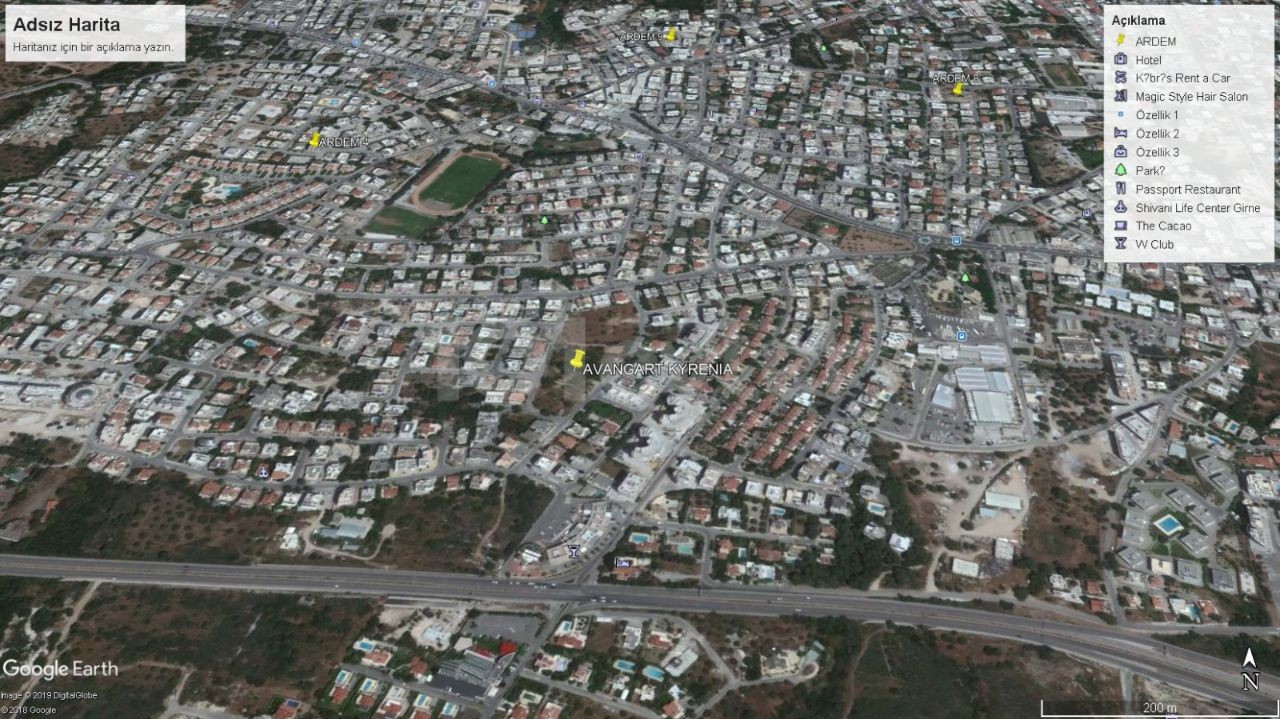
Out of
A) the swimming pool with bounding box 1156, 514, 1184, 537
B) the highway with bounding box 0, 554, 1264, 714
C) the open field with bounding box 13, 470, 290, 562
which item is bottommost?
the open field with bounding box 13, 470, 290, 562

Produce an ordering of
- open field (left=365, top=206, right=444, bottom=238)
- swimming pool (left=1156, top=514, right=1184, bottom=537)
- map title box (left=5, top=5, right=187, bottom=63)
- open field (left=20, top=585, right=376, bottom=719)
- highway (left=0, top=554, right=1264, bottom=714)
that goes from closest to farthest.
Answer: open field (left=20, top=585, right=376, bottom=719), highway (left=0, top=554, right=1264, bottom=714), swimming pool (left=1156, top=514, right=1184, bottom=537), open field (left=365, top=206, right=444, bottom=238), map title box (left=5, top=5, right=187, bottom=63)

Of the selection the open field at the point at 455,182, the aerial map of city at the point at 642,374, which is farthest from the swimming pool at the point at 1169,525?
the open field at the point at 455,182

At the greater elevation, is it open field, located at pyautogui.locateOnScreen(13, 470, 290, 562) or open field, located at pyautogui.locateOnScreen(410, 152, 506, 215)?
open field, located at pyautogui.locateOnScreen(410, 152, 506, 215)

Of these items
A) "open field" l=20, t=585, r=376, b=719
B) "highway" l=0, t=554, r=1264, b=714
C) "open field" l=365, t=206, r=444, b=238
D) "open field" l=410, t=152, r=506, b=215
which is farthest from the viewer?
"open field" l=410, t=152, r=506, b=215

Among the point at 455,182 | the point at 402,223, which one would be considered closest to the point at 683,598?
the point at 402,223

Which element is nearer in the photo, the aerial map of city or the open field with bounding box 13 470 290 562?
the aerial map of city

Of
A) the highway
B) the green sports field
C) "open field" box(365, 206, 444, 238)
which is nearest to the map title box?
the green sports field

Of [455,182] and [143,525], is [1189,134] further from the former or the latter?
[143,525]

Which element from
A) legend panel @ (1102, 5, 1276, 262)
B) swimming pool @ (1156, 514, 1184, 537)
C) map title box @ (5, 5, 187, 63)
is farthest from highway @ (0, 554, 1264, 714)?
map title box @ (5, 5, 187, 63)

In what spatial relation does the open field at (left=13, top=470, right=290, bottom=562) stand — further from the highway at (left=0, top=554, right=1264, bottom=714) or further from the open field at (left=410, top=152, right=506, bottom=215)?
the open field at (left=410, top=152, right=506, bottom=215)
